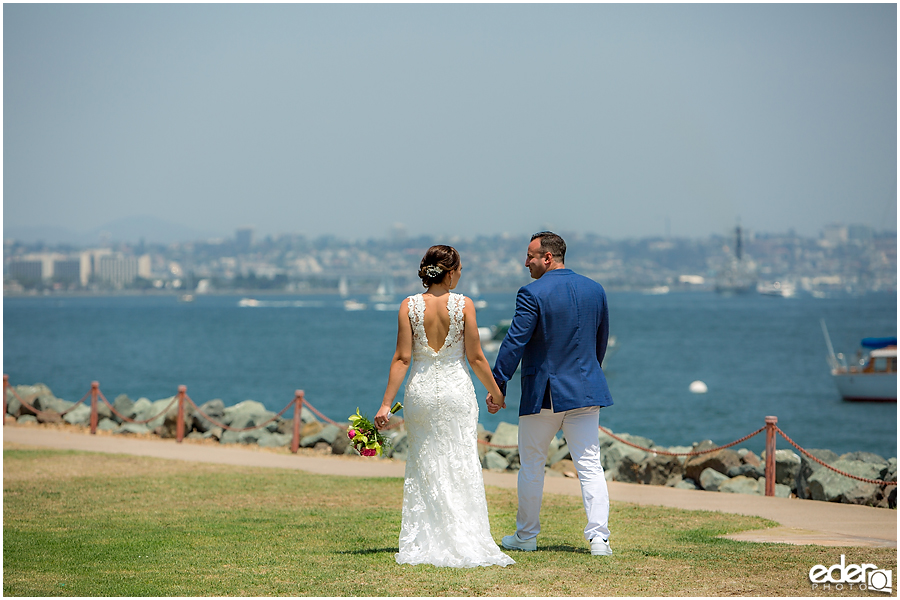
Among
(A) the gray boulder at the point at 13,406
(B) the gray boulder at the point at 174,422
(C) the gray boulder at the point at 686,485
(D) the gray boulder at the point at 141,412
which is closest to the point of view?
(C) the gray boulder at the point at 686,485

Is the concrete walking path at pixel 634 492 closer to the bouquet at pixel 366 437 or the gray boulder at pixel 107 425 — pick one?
the gray boulder at pixel 107 425

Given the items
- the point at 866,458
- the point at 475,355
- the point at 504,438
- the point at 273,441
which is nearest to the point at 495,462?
the point at 504,438

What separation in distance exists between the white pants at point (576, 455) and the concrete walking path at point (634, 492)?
6.16 ft

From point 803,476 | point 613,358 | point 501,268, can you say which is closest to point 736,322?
point 613,358

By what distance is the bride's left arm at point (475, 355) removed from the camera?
6.34 meters

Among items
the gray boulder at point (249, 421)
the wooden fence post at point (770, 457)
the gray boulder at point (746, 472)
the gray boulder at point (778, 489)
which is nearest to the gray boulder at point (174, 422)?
the gray boulder at point (249, 421)

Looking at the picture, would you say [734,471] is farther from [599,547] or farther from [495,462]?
[599,547]

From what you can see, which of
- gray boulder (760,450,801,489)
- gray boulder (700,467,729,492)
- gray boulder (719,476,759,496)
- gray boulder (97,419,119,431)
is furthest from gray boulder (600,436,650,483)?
gray boulder (97,419,119,431)

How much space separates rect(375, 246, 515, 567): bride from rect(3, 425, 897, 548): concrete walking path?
9.01 feet

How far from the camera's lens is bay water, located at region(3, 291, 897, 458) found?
37.3m

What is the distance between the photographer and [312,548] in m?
7.16

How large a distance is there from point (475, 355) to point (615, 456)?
27.6 feet

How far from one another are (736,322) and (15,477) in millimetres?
124294

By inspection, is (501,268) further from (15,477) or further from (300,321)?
(15,477)
